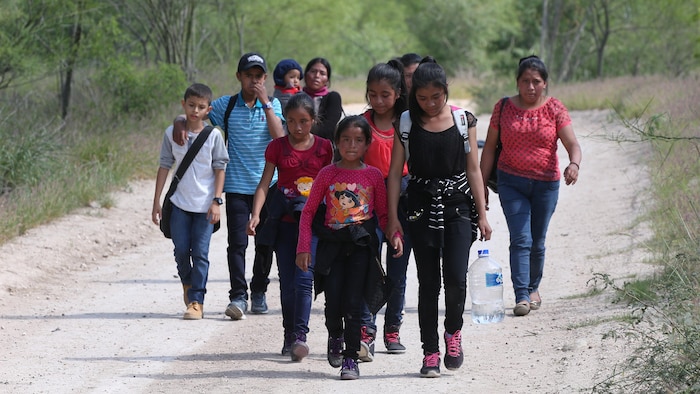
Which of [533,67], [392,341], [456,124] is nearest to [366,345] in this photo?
[392,341]

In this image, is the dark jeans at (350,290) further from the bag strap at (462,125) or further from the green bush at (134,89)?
the green bush at (134,89)

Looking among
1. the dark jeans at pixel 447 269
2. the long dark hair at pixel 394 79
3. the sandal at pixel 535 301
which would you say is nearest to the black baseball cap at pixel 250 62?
the long dark hair at pixel 394 79

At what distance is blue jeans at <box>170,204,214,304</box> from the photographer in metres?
8.50

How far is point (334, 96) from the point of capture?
8477mm

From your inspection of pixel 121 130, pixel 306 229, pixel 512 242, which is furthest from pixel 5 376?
pixel 121 130

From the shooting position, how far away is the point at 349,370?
659 centimetres

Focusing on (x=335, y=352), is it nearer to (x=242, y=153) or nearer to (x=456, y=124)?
(x=456, y=124)

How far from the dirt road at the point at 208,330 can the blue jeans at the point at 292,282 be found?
0.27 metres

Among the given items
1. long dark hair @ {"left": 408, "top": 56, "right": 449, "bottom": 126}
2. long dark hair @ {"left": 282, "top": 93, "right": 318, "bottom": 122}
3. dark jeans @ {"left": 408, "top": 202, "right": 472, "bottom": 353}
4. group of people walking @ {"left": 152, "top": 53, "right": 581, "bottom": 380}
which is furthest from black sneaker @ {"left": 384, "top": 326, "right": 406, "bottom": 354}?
long dark hair @ {"left": 408, "top": 56, "right": 449, "bottom": 126}

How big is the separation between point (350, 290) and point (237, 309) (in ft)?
6.84

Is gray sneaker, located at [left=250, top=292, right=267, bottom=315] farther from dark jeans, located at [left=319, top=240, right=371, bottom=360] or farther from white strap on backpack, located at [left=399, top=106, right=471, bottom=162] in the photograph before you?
white strap on backpack, located at [left=399, top=106, right=471, bottom=162]

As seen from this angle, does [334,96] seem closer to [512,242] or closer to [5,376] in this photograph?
[512,242]

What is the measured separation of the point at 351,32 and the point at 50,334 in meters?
61.1

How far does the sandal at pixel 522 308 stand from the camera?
28.0 ft
